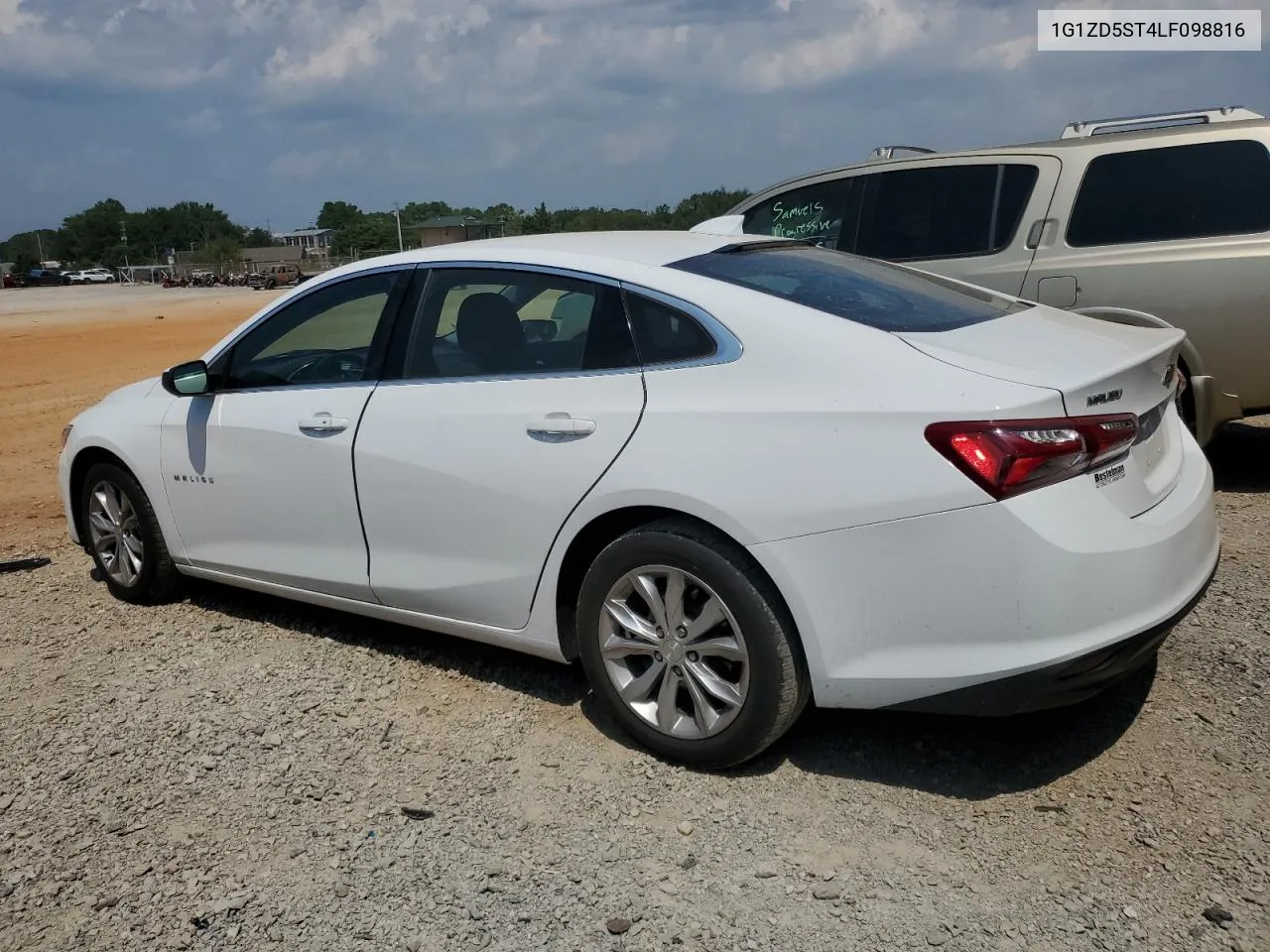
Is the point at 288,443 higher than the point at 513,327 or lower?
lower

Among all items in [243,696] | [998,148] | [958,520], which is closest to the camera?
[958,520]

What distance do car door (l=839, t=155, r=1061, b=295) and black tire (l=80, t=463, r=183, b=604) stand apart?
4577 millimetres

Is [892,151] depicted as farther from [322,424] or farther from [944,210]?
[322,424]

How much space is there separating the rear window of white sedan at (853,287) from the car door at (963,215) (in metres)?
2.66

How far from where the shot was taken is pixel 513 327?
13.6 feet

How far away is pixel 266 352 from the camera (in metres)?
4.87

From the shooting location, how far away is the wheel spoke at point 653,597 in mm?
3531

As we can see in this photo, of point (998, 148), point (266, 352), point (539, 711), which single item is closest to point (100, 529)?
point (266, 352)

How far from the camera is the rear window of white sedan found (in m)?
3.59

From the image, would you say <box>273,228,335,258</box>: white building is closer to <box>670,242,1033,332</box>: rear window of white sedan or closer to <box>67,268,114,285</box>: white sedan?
<box>67,268,114,285</box>: white sedan

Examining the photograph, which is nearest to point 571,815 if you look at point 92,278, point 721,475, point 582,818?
point 582,818

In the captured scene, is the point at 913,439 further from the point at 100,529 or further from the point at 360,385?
the point at 100,529

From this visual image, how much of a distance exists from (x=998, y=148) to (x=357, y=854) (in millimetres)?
5712

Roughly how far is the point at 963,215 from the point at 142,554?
5028mm
